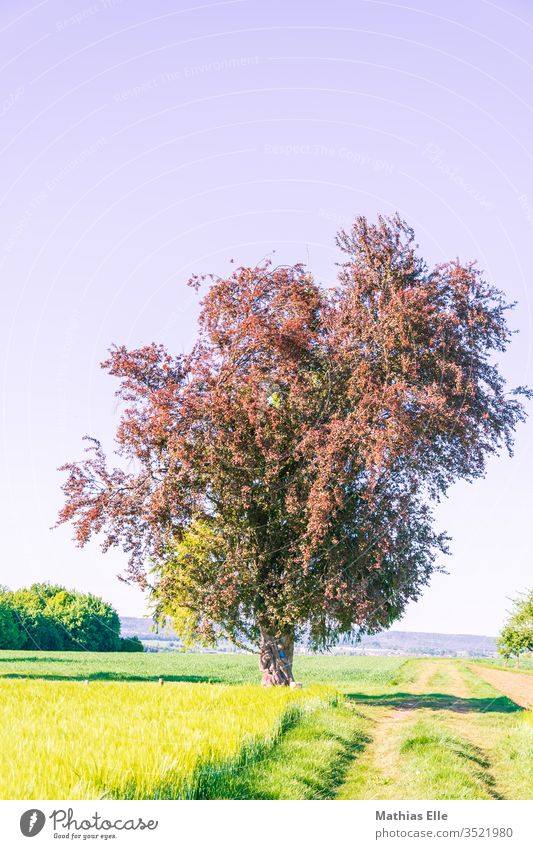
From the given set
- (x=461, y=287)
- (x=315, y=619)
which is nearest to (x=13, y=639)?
(x=315, y=619)

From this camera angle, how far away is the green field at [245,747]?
322 inches

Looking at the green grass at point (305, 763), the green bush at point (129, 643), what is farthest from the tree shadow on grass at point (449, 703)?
the green bush at point (129, 643)

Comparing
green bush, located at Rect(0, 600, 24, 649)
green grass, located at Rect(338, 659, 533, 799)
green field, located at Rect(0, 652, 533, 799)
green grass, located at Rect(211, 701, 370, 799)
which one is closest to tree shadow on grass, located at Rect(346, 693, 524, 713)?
green grass, located at Rect(338, 659, 533, 799)

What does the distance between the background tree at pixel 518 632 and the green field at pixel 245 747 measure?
3846 cm

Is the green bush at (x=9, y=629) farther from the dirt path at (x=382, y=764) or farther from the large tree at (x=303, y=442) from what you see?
the dirt path at (x=382, y=764)

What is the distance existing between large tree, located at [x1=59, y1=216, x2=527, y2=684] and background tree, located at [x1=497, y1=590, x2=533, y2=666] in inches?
1443

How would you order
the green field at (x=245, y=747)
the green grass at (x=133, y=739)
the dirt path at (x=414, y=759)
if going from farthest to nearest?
the dirt path at (x=414, y=759) < the green field at (x=245, y=747) < the green grass at (x=133, y=739)

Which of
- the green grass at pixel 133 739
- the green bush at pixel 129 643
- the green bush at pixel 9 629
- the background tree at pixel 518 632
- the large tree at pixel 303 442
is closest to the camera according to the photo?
the green grass at pixel 133 739

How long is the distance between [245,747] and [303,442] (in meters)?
11.5

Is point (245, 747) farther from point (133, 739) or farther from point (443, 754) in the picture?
point (443, 754)

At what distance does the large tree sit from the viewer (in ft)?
72.4

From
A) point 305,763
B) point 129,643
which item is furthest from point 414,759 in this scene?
point 129,643

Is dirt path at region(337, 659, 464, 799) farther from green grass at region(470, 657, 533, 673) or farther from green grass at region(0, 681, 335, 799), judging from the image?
green grass at region(470, 657, 533, 673)
